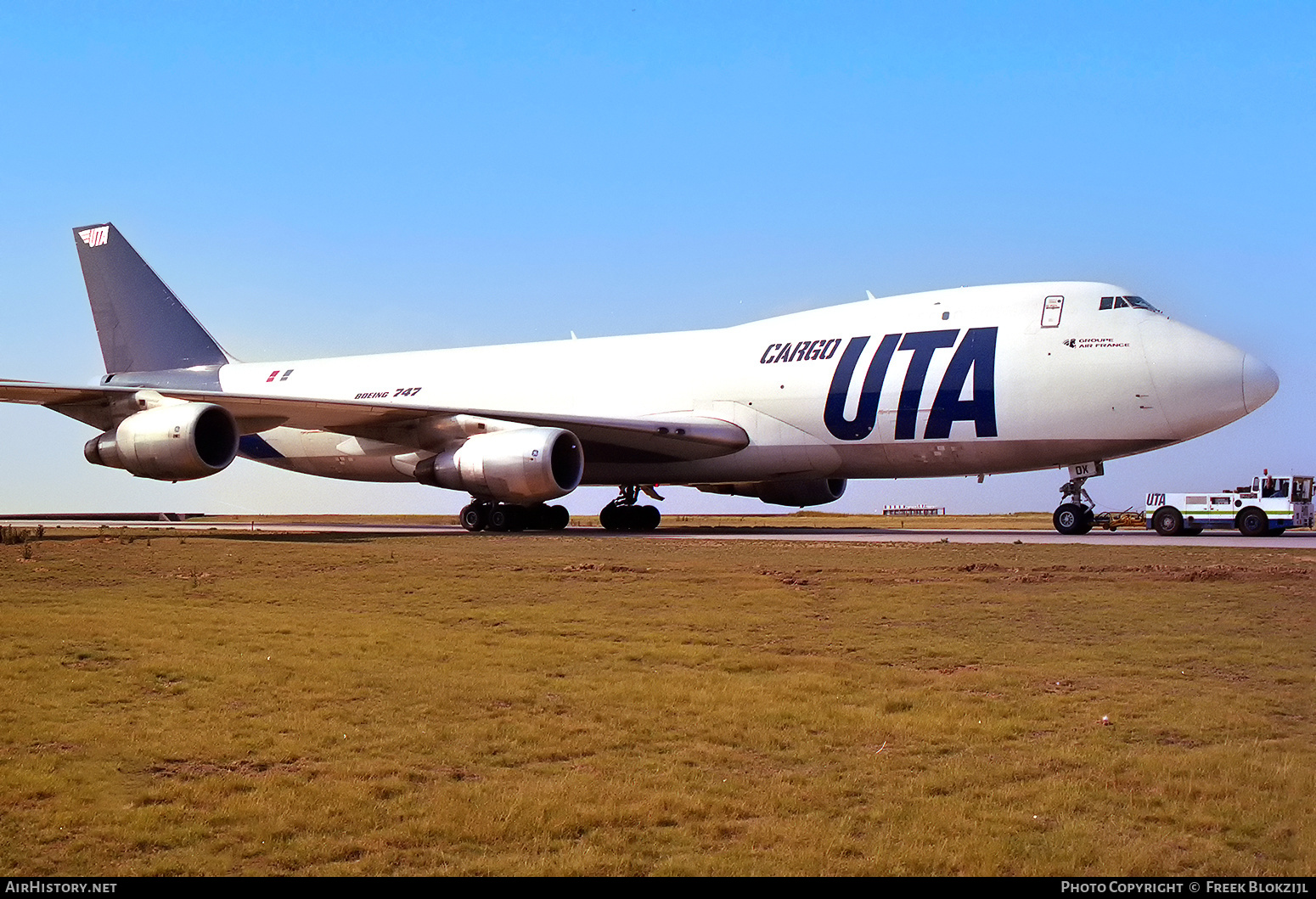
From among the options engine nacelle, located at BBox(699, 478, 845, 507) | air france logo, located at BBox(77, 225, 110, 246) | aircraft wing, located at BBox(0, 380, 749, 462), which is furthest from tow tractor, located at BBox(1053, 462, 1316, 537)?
air france logo, located at BBox(77, 225, 110, 246)

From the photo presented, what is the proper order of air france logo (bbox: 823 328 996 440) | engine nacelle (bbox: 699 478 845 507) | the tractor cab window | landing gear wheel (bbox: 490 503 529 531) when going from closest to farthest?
1. air france logo (bbox: 823 328 996 440)
2. landing gear wheel (bbox: 490 503 529 531)
3. the tractor cab window
4. engine nacelle (bbox: 699 478 845 507)

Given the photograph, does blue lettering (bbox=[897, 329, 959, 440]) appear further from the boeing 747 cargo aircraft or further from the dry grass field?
the dry grass field

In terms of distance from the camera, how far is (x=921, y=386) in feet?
69.1

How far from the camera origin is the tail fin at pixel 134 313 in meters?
31.8

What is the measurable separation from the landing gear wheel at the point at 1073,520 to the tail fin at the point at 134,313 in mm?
24312

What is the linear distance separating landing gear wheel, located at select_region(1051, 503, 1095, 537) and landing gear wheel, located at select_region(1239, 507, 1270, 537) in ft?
16.2

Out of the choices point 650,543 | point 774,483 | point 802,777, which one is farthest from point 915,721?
point 774,483

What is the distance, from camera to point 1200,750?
18.1 ft

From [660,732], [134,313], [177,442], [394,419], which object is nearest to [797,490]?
Answer: [394,419]

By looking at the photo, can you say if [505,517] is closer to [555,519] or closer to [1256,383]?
[555,519]

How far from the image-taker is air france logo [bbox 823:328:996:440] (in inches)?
811

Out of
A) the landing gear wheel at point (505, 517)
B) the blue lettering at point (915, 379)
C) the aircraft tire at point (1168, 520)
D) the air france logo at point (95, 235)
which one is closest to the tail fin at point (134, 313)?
the air france logo at point (95, 235)

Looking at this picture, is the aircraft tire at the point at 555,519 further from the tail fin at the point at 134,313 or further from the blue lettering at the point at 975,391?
the tail fin at the point at 134,313
